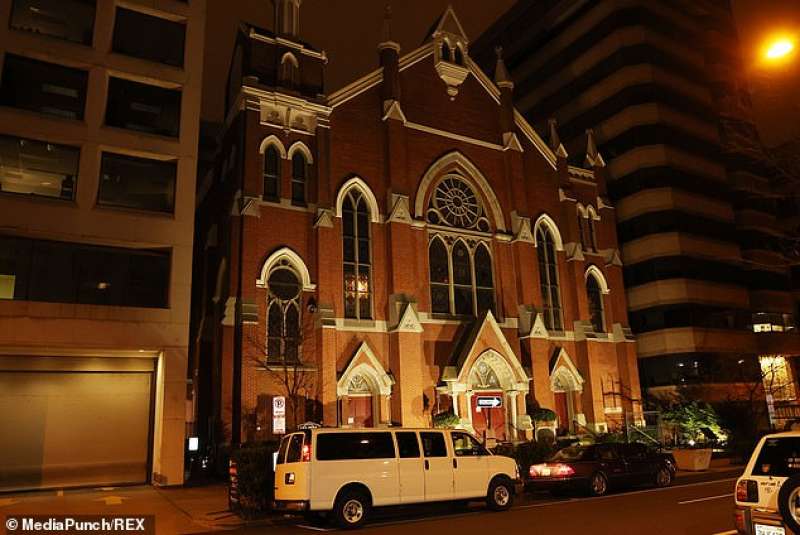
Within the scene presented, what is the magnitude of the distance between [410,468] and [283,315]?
12689mm

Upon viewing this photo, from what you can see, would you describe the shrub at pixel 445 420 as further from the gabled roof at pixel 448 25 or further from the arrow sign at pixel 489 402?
the gabled roof at pixel 448 25

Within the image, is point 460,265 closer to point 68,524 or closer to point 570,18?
point 68,524

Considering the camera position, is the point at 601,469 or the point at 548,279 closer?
the point at 601,469

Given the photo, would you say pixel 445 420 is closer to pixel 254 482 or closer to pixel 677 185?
pixel 254 482

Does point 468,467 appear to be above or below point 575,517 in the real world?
above

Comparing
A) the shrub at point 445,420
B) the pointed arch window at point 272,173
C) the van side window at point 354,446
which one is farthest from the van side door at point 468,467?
the pointed arch window at point 272,173

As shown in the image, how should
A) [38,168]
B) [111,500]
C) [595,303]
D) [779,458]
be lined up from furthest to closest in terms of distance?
1. [595,303]
2. [38,168]
3. [111,500]
4. [779,458]

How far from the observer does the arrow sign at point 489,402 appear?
28.5 meters

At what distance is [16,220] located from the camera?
20453mm

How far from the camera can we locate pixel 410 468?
14.1 meters

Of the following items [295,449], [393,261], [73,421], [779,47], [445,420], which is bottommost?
[295,449]

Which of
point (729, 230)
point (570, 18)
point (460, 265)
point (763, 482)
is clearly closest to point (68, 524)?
point (763, 482)

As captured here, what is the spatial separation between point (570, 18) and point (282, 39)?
110 ft

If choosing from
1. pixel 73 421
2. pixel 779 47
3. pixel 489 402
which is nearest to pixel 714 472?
pixel 489 402
